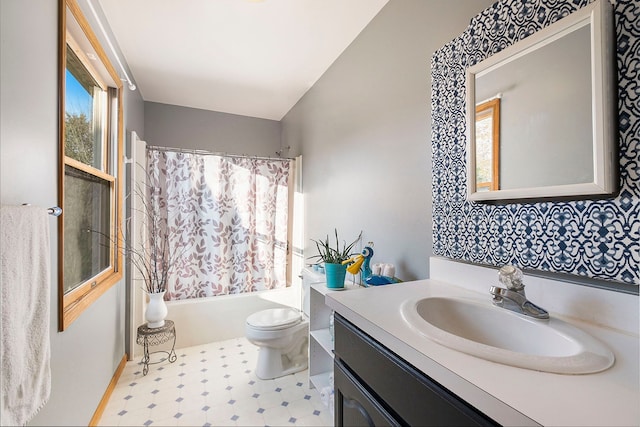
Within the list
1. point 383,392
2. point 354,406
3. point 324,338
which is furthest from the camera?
point 324,338

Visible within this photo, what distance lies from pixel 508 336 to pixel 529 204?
428 mm

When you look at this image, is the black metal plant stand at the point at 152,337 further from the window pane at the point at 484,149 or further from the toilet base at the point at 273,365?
the window pane at the point at 484,149

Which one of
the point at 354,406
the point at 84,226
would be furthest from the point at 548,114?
the point at 84,226

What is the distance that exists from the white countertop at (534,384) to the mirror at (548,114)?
0.43m

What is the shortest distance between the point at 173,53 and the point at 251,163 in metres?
1.10

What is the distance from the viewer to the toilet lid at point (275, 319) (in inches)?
79.4

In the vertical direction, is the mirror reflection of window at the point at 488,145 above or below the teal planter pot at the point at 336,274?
above

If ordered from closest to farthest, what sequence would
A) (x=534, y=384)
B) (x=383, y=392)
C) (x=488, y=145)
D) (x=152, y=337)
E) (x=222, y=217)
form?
1. (x=534, y=384)
2. (x=383, y=392)
3. (x=488, y=145)
4. (x=152, y=337)
5. (x=222, y=217)

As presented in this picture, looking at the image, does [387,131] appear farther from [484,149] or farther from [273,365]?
[273,365]

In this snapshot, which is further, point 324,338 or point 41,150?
point 324,338

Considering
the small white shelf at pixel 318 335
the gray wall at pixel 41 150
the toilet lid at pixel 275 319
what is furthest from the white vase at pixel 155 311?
the small white shelf at pixel 318 335

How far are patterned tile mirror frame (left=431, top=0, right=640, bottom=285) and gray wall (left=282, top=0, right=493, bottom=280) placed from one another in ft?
0.34

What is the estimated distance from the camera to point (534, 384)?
1.65 feet

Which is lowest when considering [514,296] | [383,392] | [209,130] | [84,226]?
[383,392]
